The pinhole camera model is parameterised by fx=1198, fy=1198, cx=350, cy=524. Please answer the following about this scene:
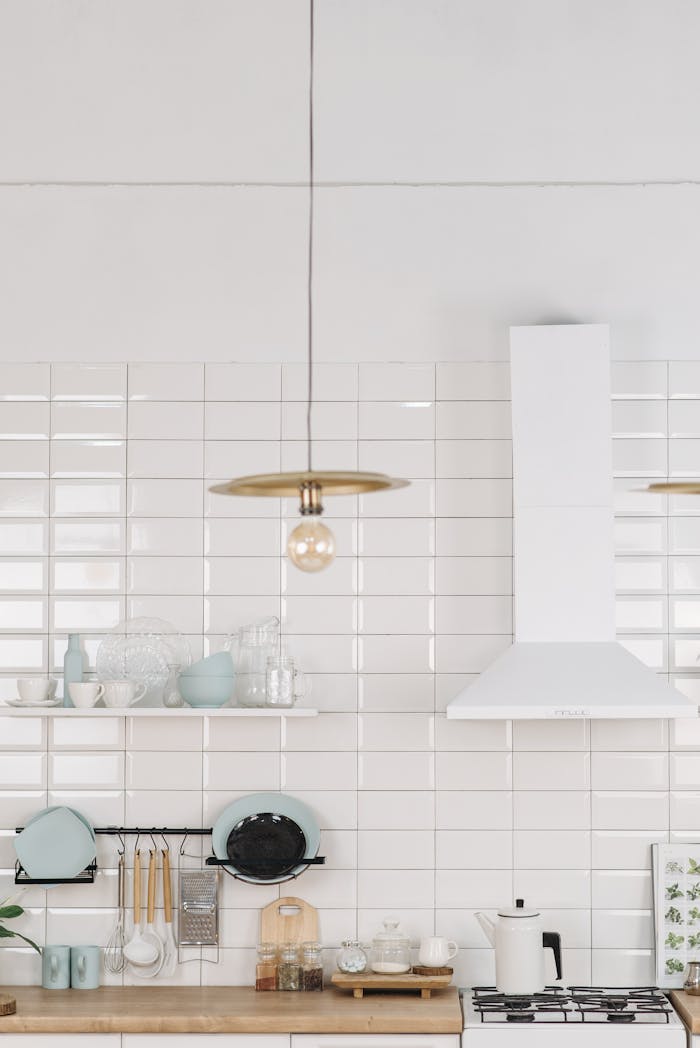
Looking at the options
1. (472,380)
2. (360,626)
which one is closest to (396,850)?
(360,626)

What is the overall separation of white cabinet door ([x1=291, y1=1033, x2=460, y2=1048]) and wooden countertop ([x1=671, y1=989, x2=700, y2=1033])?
63 centimetres

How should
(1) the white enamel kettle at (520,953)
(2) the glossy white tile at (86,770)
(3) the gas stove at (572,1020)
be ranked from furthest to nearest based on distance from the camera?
(2) the glossy white tile at (86,770)
(1) the white enamel kettle at (520,953)
(3) the gas stove at (572,1020)

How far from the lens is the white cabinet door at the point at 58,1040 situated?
3.25m

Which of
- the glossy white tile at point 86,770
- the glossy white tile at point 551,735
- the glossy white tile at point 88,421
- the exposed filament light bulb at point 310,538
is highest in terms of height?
the glossy white tile at point 88,421

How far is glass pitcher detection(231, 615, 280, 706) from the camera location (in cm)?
362

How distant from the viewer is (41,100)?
154 inches

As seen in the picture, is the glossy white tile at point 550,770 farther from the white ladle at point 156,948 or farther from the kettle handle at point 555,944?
the white ladle at point 156,948

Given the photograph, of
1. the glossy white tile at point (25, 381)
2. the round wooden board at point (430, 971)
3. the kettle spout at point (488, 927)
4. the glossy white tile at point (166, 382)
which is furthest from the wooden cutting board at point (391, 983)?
the glossy white tile at point (25, 381)

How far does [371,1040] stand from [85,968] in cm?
91

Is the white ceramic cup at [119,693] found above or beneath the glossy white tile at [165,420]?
beneath

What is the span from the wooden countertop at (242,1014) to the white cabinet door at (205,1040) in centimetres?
2

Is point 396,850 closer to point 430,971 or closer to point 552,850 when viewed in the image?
point 430,971

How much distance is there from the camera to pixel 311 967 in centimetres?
350

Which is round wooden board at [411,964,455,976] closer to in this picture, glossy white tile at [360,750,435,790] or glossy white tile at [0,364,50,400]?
glossy white tile at [360,750,435,790]
